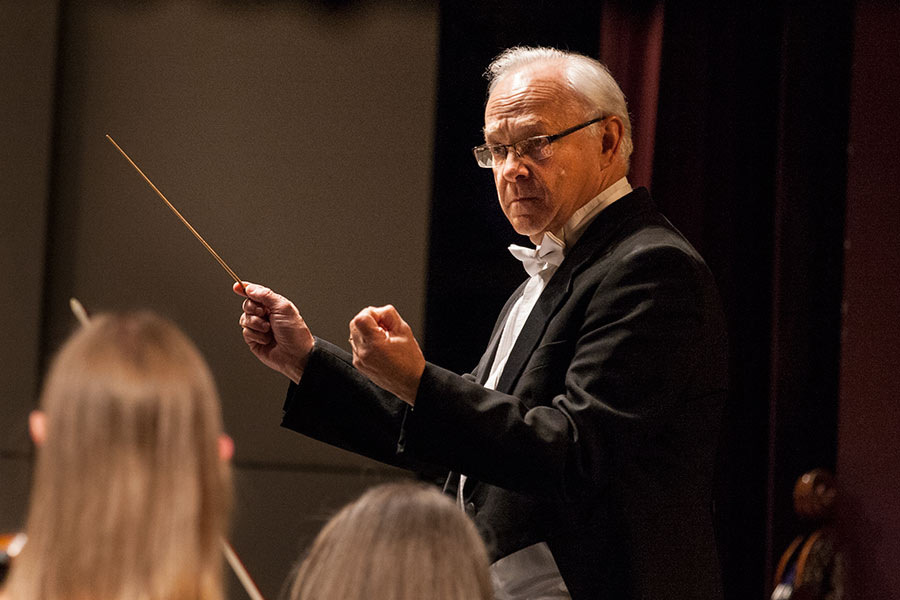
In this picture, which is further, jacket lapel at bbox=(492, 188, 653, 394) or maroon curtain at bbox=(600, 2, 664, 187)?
maroon curtain at bbox=(600, 2, 664, 187)

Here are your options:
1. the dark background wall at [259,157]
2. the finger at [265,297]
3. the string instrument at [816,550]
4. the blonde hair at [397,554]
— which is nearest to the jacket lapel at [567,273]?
the finger at [265,297]

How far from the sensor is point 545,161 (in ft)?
5.99

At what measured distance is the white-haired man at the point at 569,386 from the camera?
1.52m

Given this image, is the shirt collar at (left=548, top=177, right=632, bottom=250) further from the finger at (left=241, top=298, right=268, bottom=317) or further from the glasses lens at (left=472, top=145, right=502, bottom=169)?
the finger at (left=241, top=298, right=268, bottom=317)

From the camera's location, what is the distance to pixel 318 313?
2973mm

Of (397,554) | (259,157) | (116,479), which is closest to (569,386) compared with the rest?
(397,554)

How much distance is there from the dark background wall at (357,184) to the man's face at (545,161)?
2.34ft

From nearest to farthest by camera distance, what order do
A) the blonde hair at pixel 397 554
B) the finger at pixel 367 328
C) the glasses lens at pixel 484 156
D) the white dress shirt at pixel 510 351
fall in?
the blonde hair at pixel 397 554 < the finger at pixel 367 328 < the white dress shirt at pixel 510 351 < the glasses lens at pixel 484 156

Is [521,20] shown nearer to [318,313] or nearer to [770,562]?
[318,313]

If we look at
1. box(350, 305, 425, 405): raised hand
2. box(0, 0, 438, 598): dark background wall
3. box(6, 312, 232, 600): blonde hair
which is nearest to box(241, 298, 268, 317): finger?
box(350, 305, 425, 405): raised hand

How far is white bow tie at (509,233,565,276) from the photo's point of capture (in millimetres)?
1808

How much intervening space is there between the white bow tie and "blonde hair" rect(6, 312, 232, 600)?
1004 mm

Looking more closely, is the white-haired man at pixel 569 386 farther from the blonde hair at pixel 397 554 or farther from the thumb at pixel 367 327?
the blonde hair at pixel 397 554

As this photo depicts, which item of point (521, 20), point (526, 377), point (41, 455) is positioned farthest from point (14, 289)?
point (41, 455)
